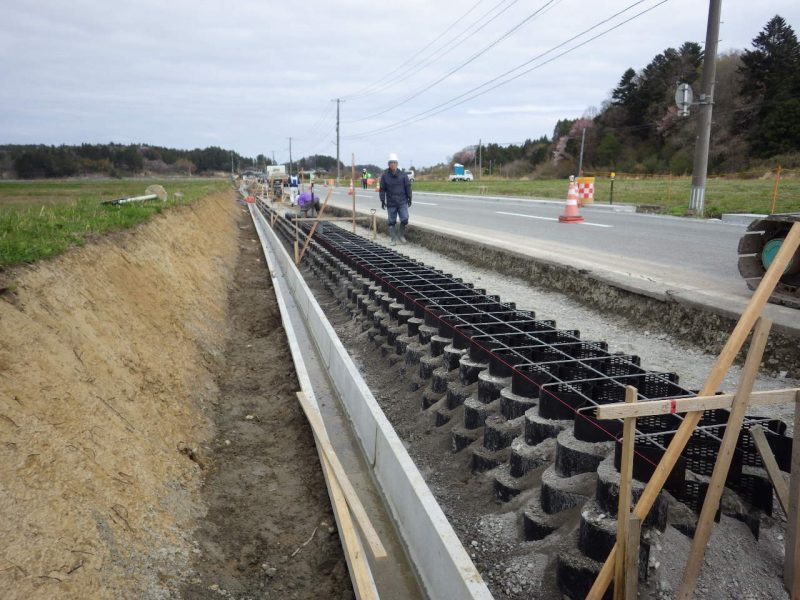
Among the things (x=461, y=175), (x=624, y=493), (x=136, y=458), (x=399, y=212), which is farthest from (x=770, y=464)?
(x=461, y=175)

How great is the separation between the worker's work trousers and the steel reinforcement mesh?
6.22m

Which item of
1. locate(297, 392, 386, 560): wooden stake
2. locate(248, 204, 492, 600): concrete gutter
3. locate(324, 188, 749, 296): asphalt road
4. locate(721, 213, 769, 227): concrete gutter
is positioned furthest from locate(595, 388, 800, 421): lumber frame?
locate(721, 213, 769, 227): concrete gutter

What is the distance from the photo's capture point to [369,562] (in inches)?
146

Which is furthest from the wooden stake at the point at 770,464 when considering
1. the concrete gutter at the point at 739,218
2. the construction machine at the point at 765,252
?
the concrete gutter at the point at 739,218

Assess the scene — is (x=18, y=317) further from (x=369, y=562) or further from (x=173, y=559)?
(x=369, y=562)

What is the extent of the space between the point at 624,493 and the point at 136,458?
3.02 m

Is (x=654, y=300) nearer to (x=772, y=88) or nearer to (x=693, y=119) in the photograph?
(x=772, y=88)

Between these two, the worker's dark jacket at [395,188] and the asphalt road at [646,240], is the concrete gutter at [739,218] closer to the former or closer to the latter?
the asphalt road at [646,240]

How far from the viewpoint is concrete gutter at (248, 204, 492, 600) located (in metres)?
3.02

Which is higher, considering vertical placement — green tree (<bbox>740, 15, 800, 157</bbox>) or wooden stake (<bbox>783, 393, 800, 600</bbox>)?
green tree (<bbox>740, 15, 800, 157</bbox>)

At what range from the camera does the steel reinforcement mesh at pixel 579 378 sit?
122 inches

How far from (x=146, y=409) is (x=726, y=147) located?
176 feet

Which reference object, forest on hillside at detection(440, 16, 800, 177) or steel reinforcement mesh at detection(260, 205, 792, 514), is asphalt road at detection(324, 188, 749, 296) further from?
forest on hillside at detection(440, 16, 800, 177)

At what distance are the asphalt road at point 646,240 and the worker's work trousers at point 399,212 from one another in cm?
143
